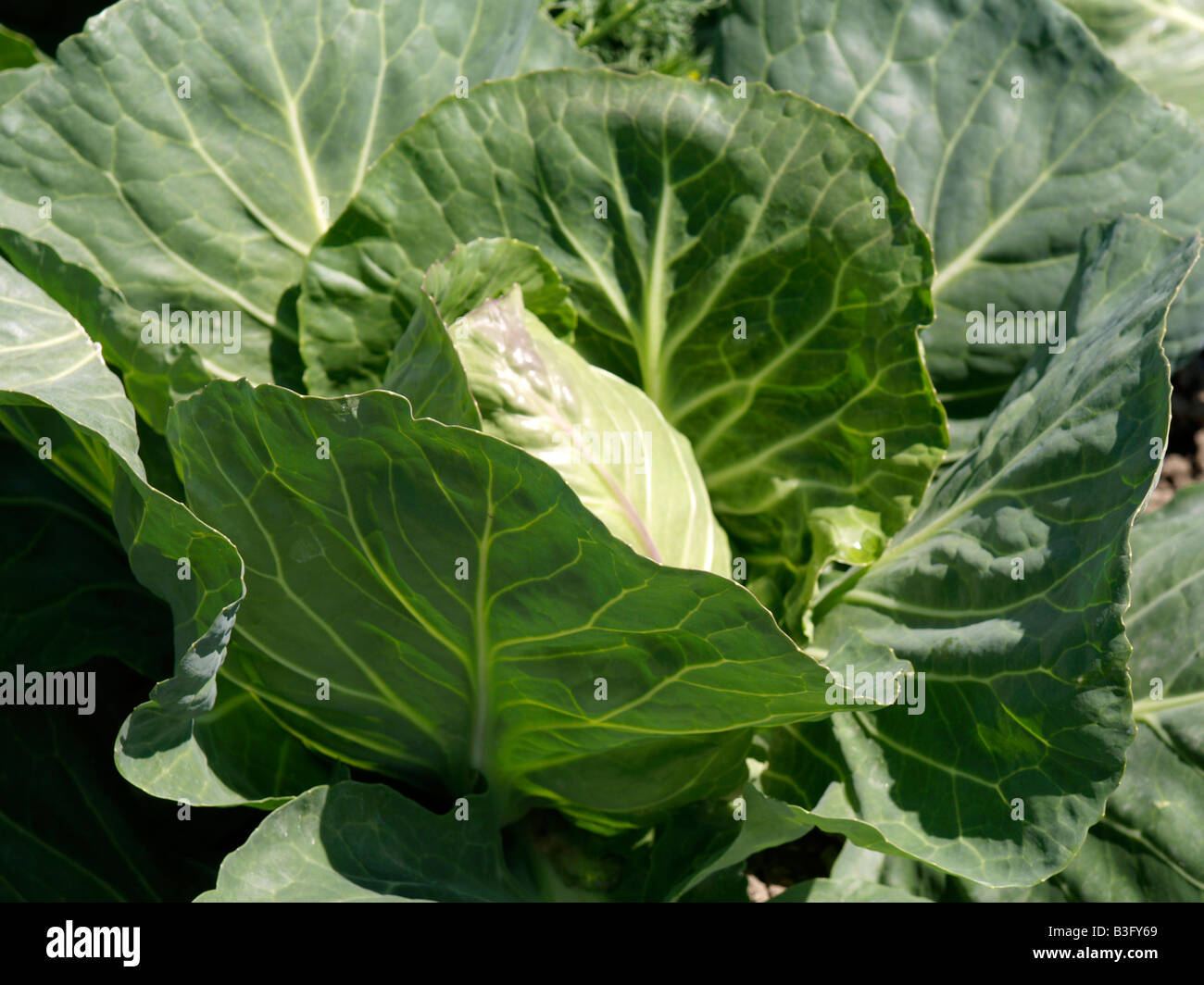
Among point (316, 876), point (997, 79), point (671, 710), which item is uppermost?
point (997, 79)

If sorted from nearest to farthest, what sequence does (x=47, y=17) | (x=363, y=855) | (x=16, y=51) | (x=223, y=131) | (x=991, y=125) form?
(x=363, y=855), (x=223, y=131), (x=16, y=51), (x=991, y=125), (x=47, y=17)

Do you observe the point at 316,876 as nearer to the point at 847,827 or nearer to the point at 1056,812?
the point at 847,827

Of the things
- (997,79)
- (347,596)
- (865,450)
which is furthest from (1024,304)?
(347,596)

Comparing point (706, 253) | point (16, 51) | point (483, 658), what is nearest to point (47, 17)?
point (16, 51)

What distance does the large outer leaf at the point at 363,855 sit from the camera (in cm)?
174

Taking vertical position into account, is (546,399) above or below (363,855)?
above

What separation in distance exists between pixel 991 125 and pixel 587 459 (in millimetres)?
1410

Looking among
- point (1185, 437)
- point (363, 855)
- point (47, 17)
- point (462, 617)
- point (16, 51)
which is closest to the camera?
point (462, 617)

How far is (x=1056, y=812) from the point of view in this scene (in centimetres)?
187

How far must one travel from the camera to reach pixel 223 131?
230cm

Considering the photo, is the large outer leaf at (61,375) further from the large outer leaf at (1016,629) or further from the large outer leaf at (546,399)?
the large outer leaf at (1016,629)

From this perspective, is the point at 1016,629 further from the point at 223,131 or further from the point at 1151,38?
the point at 1151,38

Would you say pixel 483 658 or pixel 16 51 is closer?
pixel 483 658

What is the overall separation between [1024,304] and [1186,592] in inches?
29.7
